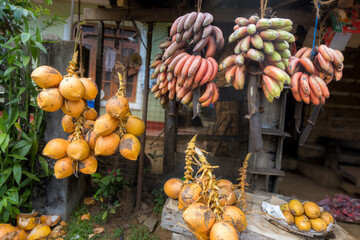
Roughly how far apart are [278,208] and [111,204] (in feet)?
7.66

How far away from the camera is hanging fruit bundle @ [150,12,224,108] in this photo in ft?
4.40

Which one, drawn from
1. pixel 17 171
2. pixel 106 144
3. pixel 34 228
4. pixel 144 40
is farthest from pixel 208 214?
pixel 144 40

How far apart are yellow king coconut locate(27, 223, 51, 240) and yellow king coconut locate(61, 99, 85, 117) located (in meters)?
1.70

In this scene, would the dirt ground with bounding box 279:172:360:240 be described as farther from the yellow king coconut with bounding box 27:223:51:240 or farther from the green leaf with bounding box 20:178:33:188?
the green leaf with bounding box 20:178:33:188

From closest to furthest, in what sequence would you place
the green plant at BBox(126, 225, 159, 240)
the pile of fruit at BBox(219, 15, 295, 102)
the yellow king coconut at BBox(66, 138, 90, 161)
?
1. the pile of fruit at BBox(219, 15, 295, 102)
2. the yellow king coconut at BBox(66, 138, 90, 161)
3. the green plant at BBox(126, 225, 159, 240)

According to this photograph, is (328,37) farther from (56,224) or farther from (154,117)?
(56,224)

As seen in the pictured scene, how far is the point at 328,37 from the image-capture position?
8.19 ft

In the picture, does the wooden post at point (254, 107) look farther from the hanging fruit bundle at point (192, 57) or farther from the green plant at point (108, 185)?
the green plant at point (108, 185)

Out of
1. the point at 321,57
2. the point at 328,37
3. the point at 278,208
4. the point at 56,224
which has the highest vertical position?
the point at 328,37

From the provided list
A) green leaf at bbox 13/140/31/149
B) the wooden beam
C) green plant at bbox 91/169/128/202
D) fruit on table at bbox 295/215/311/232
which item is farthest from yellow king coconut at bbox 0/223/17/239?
fruit on table at bbox 295/215/311/232

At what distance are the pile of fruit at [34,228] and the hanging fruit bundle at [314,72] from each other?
2.93m

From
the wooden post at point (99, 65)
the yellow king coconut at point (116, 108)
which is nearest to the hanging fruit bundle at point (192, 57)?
the yellow king coconut at point (116, 108)

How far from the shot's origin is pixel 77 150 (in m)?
1.65

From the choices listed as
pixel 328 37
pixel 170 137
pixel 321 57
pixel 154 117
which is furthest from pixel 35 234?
pixel 328 37
